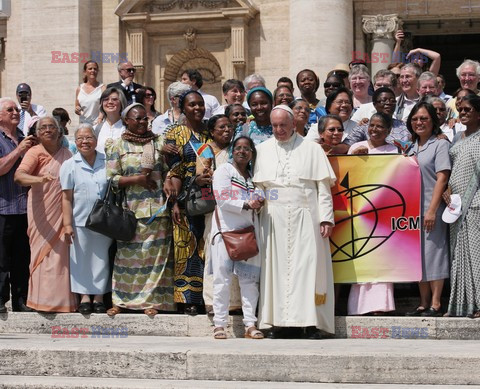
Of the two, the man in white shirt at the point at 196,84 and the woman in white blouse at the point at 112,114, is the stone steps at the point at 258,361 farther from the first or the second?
the man in white shirt at the point at 196,84

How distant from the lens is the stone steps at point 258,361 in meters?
7.35

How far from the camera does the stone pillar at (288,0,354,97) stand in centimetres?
1784

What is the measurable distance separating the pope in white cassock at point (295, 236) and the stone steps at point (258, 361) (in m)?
0.40

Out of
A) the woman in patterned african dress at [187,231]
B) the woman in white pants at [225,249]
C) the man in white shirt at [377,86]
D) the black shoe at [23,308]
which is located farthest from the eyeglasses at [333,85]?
the black shoe at [23,308]

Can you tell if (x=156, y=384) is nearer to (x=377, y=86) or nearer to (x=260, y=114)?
(x=260, y=114)

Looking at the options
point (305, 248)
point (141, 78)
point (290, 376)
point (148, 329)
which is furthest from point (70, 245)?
point (141, 78)

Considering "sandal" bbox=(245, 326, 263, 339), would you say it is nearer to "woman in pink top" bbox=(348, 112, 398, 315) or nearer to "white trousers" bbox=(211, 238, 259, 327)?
"white trousers" bbox=(211, 238, 259, 327)

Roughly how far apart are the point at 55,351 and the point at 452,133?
16.0 feet

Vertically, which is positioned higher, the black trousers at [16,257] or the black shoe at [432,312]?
the black trousers at [16,257]

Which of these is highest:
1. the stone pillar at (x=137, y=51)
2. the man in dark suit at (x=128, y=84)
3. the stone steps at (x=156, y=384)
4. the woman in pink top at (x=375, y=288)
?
the stone pillar at (x=137, y=51)

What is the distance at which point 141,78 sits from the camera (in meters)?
19.3

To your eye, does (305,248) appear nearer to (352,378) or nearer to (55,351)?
(352,378)

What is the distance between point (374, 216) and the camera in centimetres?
916

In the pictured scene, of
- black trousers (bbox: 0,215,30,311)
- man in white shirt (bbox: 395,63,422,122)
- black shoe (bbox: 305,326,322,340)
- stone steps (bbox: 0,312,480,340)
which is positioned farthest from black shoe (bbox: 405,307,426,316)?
black trousers (bbox: 0,215,30,311)
